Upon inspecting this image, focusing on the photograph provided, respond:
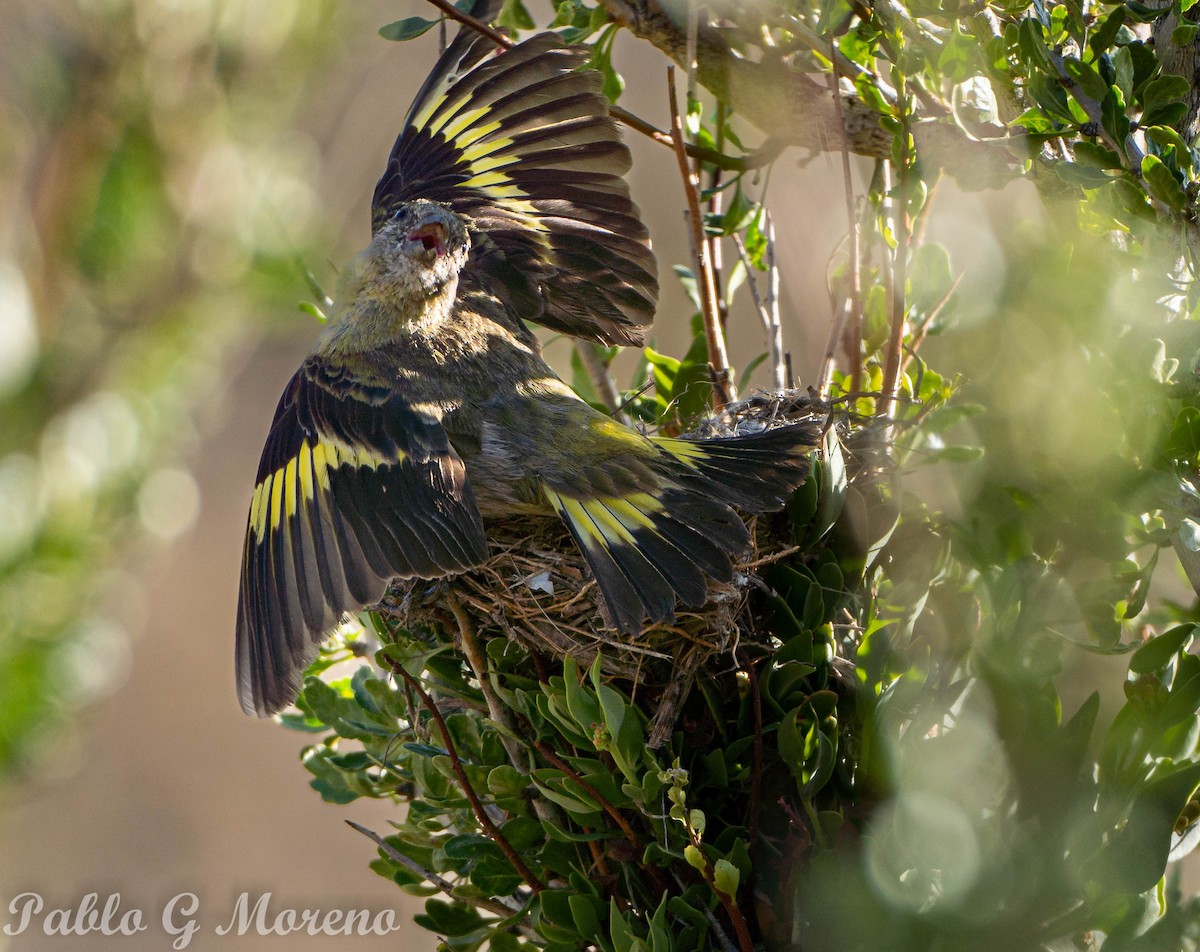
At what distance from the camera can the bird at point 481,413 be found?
53.5 inches

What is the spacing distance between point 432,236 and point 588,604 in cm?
69

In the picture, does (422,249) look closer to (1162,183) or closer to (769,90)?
(769,90)

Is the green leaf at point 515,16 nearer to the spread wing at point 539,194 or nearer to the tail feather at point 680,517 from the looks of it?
the spread wing at point 539,194

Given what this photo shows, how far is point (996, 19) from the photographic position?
1351 millimetres

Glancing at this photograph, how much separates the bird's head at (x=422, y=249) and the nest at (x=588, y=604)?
0.43 m

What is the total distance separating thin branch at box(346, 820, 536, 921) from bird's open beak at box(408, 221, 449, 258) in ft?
2.97

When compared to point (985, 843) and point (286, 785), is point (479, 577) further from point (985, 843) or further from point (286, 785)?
point (286, 785)

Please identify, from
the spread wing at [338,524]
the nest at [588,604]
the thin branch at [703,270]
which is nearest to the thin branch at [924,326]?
the nest at [588,604]

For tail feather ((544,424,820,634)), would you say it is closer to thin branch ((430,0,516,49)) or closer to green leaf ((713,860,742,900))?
green leaf ((713,860,742,900))

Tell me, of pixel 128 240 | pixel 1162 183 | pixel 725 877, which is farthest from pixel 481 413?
pixel 128 240

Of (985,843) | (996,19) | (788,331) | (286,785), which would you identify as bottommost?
(286,785)

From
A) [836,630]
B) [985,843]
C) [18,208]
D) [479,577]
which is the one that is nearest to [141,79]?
A: [18,208]

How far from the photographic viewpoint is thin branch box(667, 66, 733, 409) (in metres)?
1.46

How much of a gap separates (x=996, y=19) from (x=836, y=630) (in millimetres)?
784
